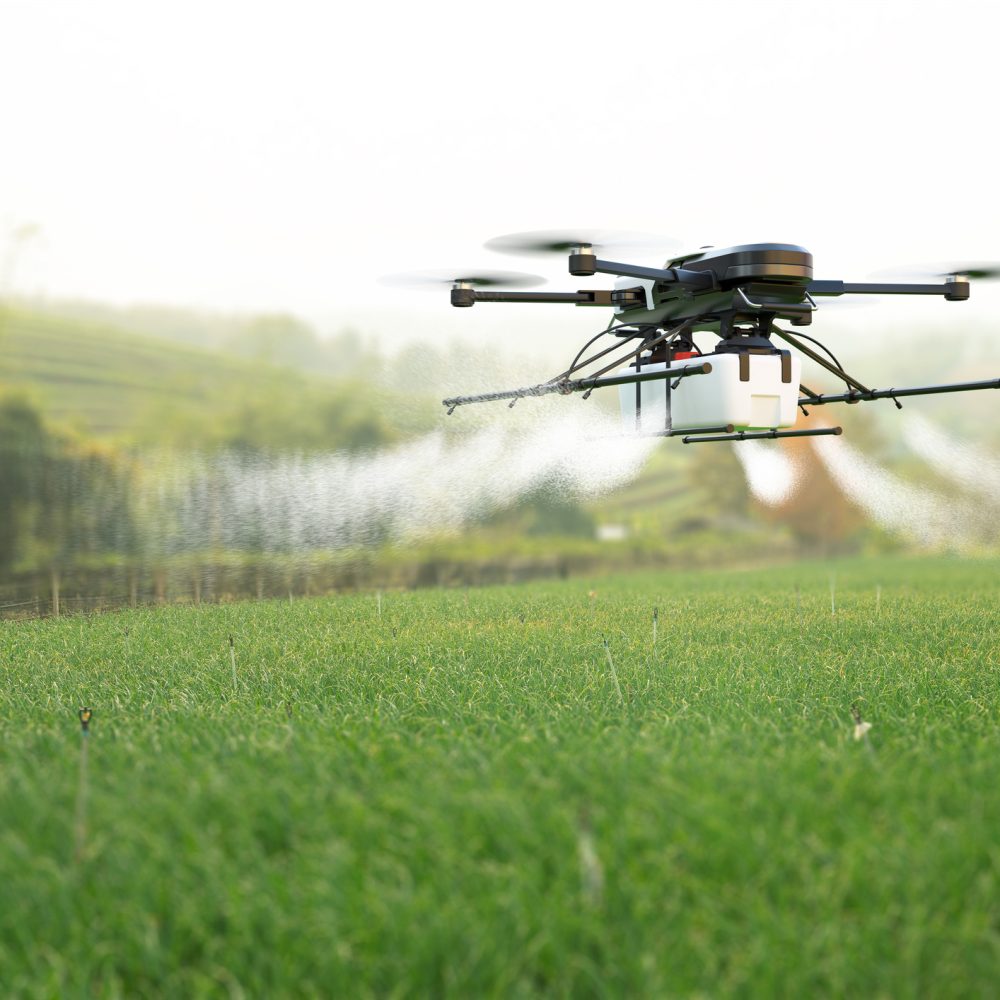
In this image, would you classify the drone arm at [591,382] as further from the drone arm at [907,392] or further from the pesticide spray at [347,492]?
the pesticide spray at [347,492]

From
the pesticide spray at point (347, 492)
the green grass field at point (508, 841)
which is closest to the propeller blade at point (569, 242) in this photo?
the green grass field at point (508, 841)

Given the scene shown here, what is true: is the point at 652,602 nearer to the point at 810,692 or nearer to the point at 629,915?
the point at 810,692

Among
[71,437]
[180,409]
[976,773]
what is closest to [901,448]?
[180,409]

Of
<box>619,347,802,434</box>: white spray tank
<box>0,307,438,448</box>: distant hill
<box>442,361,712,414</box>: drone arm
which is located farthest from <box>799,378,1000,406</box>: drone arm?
<box>0,307,438,448</box>: distant hill

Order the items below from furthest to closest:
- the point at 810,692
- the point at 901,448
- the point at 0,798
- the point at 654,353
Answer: the point at 901,448, the point at 654,353, the point at 810,692, the point at 0,798

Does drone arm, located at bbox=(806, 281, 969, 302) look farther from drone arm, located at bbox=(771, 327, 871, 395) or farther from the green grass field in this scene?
the green grass field

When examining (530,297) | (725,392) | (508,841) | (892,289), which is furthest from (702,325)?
(508,841)

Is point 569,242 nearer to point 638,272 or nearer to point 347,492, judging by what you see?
point 638,272
